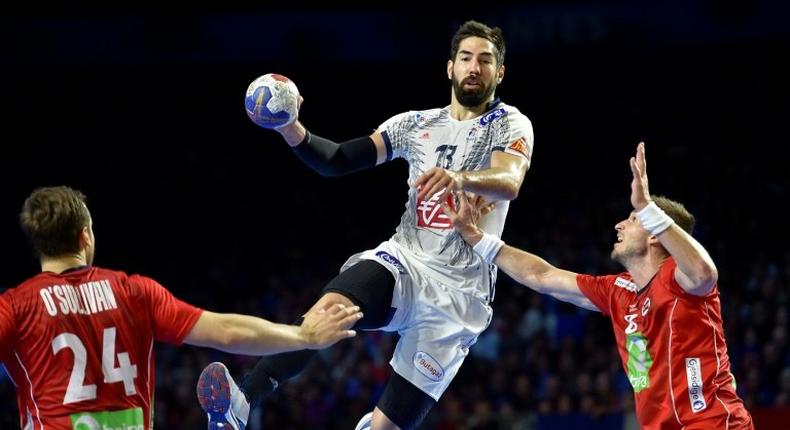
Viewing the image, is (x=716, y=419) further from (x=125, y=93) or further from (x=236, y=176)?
(x=125, y=93)

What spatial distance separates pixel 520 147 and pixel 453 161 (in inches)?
19.0

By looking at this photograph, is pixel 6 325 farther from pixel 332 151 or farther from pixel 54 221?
pixel 332 151

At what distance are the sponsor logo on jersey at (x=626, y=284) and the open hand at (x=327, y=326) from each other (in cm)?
181

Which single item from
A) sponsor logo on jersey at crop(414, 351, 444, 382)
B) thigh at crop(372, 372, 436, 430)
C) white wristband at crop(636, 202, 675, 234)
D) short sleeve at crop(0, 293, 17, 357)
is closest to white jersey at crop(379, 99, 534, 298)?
sponsor logo on jersey at crop(414, 351, 444, 382)

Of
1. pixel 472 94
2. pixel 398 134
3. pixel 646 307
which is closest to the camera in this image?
pixel 646 307

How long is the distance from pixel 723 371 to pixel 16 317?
3803 mm

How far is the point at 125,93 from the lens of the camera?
22.5 m

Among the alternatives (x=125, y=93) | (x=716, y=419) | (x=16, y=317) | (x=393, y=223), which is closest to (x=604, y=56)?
(x=393, y=223)

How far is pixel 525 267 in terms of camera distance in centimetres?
707

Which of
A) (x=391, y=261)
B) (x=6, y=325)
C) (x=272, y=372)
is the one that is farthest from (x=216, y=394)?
(x=6, y=325)

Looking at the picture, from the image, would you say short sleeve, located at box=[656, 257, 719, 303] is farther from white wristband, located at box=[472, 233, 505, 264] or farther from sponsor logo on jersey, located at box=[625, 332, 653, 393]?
white wristband, located at box=[472, 233, 505, 264]

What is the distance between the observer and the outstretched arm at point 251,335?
5.06m

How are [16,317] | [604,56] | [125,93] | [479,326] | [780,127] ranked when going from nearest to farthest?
[16,317] < [479,326] < [780,127] < [604,56] < [125,93]

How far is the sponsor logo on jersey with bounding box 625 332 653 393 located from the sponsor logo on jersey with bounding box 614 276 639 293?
318 mm
